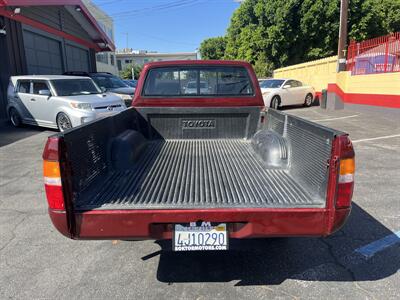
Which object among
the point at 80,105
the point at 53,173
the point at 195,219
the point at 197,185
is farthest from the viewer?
the point at 80,105

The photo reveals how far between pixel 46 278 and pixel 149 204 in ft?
4.19

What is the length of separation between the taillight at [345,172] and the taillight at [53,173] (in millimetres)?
1839

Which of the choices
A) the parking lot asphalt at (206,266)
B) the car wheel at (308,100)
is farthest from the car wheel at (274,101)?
the parking lot asphalt at (206,266)

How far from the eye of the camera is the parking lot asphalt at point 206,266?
101 inches

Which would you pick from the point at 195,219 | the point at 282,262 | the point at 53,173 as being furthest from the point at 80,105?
the point at 195,219

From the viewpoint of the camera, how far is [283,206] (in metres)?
2.23

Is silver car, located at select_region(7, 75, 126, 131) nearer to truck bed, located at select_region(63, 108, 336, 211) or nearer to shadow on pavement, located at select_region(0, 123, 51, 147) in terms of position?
shadow on pavement, located at select_region(0, 123, 51, 147)

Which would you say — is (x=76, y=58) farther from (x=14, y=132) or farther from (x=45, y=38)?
(x=14, y=132)

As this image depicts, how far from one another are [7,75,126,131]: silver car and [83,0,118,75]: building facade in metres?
21.9

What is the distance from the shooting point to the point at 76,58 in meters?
19.4

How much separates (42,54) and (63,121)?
25.5ft

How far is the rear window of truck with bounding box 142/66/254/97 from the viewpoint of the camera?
177 inches

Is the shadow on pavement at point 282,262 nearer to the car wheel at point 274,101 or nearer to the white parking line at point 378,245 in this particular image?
the white parking line at point 378,245

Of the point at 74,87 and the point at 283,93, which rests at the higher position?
the point at 74,87
